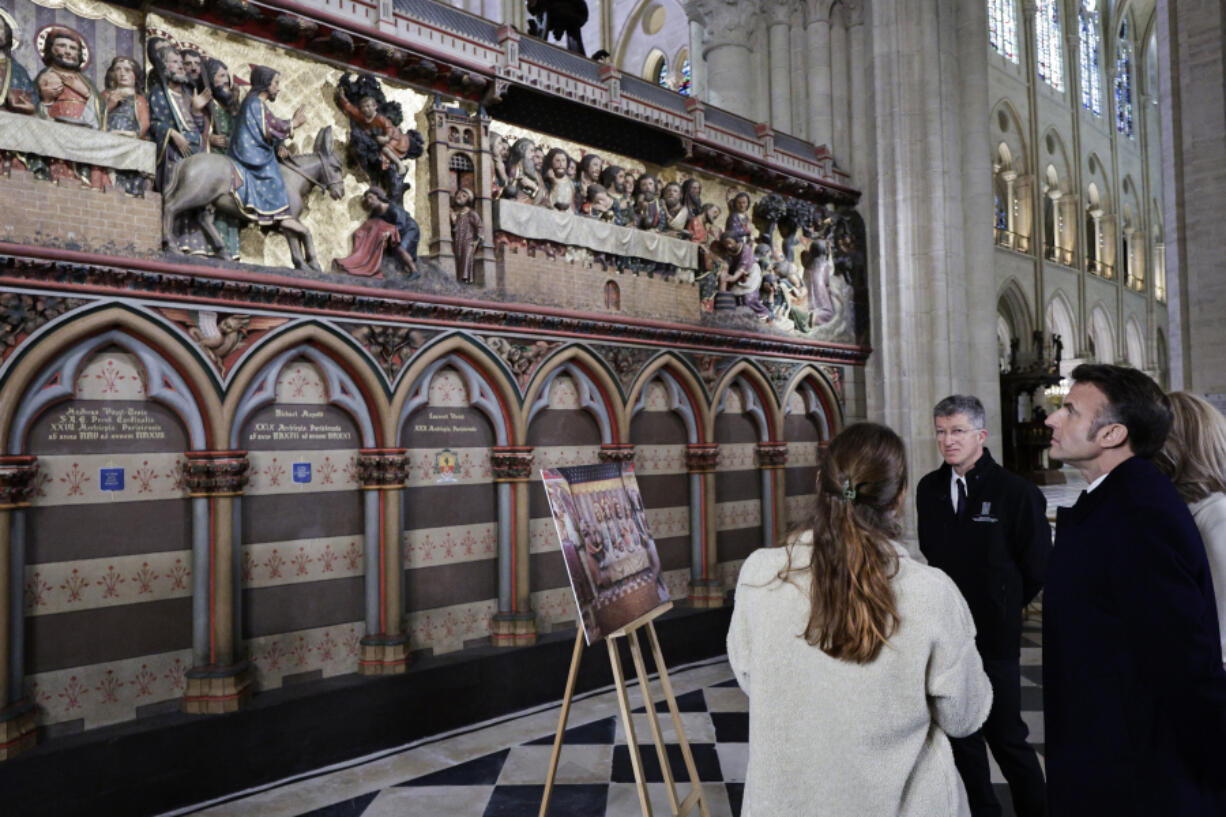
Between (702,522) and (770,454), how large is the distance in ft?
4.34

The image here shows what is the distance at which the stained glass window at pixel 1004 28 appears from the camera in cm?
2306

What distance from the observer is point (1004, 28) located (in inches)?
926

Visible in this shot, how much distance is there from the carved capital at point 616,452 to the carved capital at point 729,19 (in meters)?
7.20

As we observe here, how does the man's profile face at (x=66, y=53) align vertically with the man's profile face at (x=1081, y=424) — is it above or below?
above

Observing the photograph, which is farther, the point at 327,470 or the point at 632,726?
the point at 327,470

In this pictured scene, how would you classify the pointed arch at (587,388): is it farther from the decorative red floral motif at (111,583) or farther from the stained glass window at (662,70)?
the stained glass window at (662,70)

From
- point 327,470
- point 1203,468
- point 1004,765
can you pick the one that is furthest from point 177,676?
point 1203,468

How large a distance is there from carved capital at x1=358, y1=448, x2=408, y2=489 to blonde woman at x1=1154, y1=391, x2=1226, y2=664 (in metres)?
4.83

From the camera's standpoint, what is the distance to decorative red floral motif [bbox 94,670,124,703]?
4.89m

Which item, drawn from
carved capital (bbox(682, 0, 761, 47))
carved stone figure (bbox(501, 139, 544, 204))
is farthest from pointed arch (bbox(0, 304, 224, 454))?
carved capital (bbox(682, 0, 761, 47))

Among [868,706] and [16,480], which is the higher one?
[16,480]

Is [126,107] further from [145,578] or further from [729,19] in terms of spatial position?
[729,19]

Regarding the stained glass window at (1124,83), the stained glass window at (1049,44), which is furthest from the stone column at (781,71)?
the stained glass window at (1124,83)

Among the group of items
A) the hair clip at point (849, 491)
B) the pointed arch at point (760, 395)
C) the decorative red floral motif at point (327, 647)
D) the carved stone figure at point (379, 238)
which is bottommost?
the decorative red floral motif at point (327, 647)
